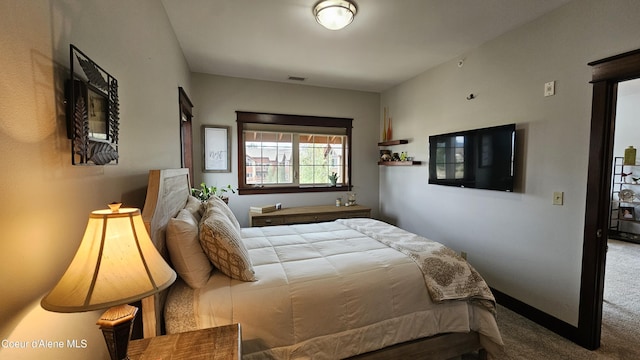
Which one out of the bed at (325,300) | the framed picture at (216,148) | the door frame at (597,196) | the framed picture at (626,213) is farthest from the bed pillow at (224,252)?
the framed picture at (626,213)

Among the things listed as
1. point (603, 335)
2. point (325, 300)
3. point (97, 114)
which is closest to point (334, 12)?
point (97, 114)

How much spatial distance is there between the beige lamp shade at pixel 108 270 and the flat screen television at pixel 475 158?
2.90 meters

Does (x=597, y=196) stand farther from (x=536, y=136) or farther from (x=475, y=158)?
(x=475, y=158)

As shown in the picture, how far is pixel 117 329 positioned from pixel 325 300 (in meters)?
1.03

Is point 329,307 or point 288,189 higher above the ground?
point 288,189

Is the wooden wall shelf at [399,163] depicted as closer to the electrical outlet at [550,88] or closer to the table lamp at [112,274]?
the electrical outlet at [550,88]

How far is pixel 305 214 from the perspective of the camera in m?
3.93

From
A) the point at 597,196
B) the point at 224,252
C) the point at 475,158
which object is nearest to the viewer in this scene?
the point at 224,252

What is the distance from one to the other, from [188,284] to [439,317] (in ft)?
5.01

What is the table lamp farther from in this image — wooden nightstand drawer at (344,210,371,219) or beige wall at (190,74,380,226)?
wooden nightstand drawer at (344,210,371,219)

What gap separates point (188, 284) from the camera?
5.09 feet

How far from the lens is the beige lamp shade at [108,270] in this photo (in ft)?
2.23

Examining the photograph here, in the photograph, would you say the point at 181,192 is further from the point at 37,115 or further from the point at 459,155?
the point at 459,155

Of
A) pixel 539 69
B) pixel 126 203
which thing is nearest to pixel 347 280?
pixel 126 203
